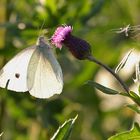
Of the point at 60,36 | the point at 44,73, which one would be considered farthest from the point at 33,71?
the point at 60,36

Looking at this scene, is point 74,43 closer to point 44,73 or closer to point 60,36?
point 60,36

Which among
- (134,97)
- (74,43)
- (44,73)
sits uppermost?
(74,43)

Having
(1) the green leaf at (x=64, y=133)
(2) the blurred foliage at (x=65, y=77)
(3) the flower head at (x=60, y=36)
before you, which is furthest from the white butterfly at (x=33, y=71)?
(1) the green leaf at (x=64, y=133)

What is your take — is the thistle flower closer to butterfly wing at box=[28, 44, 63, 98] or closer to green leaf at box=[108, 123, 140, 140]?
butterfly wing at box=[28, 44, 63, 98]

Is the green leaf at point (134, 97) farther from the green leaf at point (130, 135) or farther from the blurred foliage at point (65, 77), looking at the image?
the blurred foliage at point (65, 77)

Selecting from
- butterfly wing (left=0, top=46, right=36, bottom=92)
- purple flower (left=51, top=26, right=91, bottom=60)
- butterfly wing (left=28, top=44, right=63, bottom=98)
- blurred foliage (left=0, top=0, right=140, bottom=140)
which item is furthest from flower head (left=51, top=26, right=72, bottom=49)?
blurred foliage (left=0, top=0, right=140, bottom=140)
